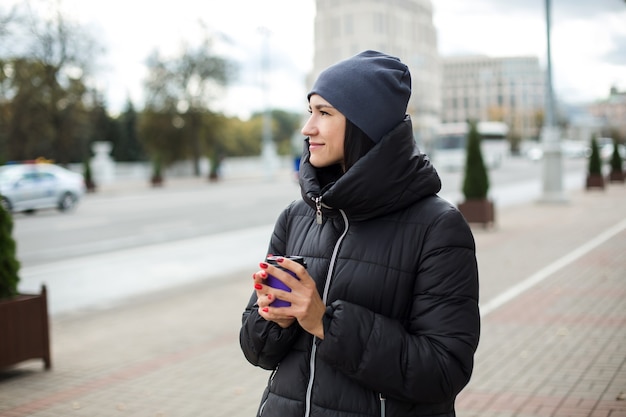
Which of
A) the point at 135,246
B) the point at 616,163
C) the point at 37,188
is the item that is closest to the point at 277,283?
the point at 135,246

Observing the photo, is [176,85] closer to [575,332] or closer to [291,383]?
[575,332]

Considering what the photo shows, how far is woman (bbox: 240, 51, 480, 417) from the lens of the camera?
6.47ft

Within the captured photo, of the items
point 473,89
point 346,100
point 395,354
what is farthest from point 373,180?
point 473,89

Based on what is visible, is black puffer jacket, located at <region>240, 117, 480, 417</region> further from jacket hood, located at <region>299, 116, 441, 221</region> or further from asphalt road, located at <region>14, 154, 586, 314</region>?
asphalt road, located at <region>14, 154, 586, 314</region>

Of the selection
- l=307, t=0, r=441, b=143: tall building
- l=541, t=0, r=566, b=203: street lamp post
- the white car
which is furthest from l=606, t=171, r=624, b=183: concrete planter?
the white car

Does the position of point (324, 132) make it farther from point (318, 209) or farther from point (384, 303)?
point (384, 303)

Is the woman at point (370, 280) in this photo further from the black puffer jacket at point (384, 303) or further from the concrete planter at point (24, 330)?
the concrete planter at point (24, 330)

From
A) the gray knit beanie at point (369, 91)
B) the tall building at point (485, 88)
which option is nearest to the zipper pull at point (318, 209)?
the gray knit beanie at point (369, 91)

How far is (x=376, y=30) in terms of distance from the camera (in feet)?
127

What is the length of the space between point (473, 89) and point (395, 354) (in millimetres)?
154504

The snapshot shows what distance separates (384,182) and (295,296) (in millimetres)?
373

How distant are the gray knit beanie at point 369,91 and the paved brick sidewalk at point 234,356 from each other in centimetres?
339

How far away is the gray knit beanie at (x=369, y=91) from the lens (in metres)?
2.08

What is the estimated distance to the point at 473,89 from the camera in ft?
498
